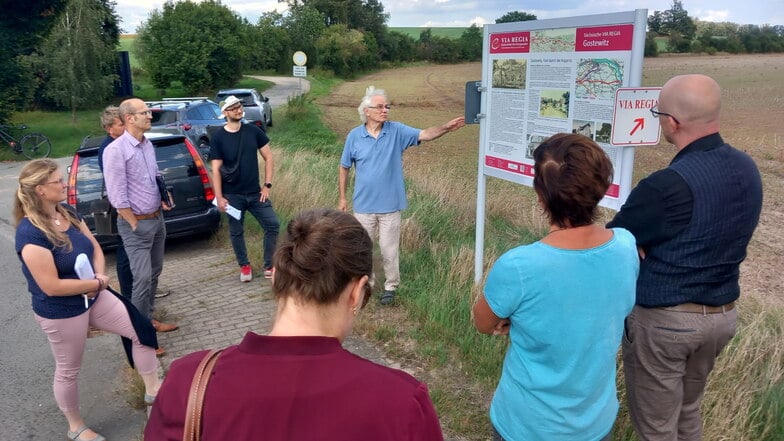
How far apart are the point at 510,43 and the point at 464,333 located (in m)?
2.19

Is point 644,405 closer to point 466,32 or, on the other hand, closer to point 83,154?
point 83,154

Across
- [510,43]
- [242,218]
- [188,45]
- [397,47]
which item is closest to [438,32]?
[397,47]

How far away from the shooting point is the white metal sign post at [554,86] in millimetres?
3568

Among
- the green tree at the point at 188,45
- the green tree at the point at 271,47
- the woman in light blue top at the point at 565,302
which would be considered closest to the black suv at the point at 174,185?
the woman in light blue top at the point at 565,302

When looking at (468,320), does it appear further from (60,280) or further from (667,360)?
(60,280)

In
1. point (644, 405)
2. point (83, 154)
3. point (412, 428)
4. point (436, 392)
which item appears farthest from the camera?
point (83, 154)

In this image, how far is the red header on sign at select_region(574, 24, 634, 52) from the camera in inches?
137

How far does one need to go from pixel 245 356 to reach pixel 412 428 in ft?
1.36

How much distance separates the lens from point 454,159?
17031 mm

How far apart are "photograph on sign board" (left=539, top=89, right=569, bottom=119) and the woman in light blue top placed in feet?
6.32

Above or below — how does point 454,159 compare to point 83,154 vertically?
below

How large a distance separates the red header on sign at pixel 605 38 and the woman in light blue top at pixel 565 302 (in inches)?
69.0

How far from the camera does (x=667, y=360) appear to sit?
247 centimetres

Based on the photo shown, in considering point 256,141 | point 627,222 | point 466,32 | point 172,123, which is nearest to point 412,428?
point 627,222
